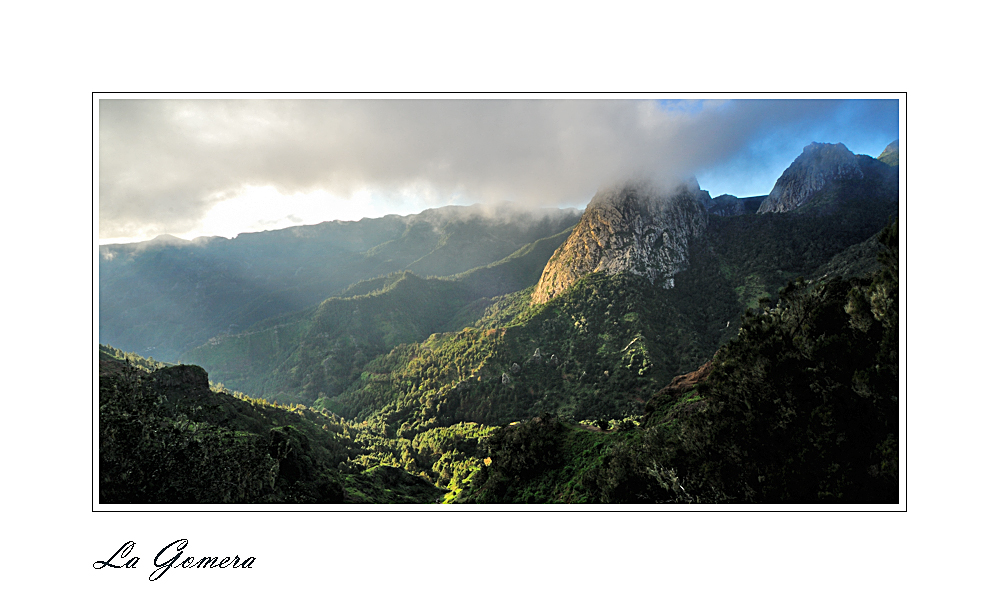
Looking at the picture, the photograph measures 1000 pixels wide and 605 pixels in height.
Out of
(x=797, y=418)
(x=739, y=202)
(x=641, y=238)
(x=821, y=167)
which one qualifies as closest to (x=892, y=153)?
(x=797, y=418)

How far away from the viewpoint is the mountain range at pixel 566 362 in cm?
689

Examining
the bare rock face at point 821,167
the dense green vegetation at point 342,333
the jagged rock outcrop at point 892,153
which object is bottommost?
the dense green vegetation at point 342,333

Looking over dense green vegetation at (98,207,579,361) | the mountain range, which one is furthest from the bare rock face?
dense green vegetation at (98,207,579,361)

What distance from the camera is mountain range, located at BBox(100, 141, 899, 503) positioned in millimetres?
6895

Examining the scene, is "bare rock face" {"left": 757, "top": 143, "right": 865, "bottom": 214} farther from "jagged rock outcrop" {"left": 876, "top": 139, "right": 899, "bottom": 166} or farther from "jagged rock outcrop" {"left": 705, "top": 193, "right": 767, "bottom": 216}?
"jagged rock outcrop" {"left": 876, "top": 139, "right": 899, "bottom": 166}

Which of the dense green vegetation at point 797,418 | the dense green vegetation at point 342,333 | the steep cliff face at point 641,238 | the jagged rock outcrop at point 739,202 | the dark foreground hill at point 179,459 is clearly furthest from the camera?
the dense green vegetation at point 342,333

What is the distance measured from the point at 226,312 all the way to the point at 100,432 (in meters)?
91.1

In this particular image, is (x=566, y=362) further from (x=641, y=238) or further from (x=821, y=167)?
(x=821, y=167)

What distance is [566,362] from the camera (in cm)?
3366

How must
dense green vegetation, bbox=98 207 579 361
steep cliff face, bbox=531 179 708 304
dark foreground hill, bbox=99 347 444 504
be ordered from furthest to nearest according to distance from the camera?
dense green vegetation, bbox=98 207 579 361, steep cliff face, bbox=531 179 708 304, dark foreground hill, bbox=99 347 444 504

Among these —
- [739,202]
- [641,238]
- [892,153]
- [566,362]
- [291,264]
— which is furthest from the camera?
[291,264]

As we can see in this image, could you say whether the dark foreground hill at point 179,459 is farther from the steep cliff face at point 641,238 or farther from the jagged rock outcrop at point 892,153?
the steep cliff face at point 641,238

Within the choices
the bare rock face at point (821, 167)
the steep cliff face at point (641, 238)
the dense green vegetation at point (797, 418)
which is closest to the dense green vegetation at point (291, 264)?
the steep cliff face at point (641, 238)

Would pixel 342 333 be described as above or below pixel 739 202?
below
